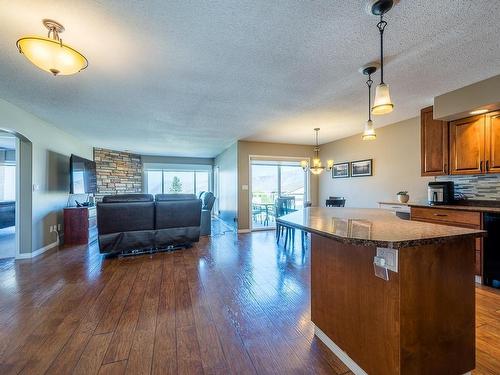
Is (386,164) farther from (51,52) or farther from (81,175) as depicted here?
(81,175)

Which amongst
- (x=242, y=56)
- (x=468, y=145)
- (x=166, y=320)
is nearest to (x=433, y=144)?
(x=468, y=145)

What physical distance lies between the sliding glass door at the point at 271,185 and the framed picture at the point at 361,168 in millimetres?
1575

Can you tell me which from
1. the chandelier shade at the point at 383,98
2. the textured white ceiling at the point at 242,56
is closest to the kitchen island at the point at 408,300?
the chandelier shade at the point at 383,98

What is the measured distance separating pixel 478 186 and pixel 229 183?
537 cm

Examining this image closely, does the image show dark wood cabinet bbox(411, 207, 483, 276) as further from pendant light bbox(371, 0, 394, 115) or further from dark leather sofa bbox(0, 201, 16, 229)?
dark leather sofa bbox(0, 201, 16, 229)

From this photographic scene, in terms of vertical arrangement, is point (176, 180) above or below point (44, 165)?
below

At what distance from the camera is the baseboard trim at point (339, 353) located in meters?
1.42

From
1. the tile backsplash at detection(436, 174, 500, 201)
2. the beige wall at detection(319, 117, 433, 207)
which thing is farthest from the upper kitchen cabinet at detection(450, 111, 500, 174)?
the beige wall at detection(319, 117, 433, 207)

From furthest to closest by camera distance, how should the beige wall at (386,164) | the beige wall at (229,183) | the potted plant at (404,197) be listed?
the beige wall at (229,183), the beige wall at (386,164), the potted plant at (404,197)

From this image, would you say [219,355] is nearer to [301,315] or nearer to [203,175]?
[301,315]

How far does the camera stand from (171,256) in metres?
3.92

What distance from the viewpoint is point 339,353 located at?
1.57 metres

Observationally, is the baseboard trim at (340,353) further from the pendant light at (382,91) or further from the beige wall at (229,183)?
the beige wall at (229,183)

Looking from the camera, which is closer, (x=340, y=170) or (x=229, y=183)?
(x=340, y=170)
